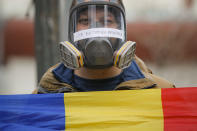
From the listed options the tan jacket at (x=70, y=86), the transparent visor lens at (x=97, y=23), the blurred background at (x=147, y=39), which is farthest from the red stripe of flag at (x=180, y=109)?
the blurred background at (x=147, y=39)

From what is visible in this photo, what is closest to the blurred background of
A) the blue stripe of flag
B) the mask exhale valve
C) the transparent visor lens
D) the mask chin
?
the transparent visor lens

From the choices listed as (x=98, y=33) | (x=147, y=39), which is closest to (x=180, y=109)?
(x=98, y=33)

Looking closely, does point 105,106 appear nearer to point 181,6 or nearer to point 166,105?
point 166,105

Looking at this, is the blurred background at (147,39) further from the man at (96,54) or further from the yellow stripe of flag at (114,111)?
the yellow stripe of flag at (114,111)

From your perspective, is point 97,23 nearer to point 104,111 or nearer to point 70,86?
point 70,86

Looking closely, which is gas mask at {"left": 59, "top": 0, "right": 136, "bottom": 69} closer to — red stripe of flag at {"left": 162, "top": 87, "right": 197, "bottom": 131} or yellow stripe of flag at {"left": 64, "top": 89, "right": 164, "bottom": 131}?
yellow stripe of flag at {"left": 64, "top": 89, "right": 164, "bottom": 131}

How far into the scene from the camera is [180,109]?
205cm

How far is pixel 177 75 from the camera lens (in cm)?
653

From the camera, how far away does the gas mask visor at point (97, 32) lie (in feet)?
6.96

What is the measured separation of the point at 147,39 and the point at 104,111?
423cm

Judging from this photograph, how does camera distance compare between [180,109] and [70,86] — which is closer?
[180,109]

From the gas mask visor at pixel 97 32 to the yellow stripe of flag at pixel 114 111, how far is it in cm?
25

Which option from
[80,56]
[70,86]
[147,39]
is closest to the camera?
[80,56]

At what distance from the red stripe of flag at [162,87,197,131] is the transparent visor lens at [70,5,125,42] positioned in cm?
58
